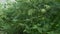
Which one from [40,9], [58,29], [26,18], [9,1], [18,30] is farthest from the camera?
[9,1]

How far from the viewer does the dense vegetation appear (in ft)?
5.70

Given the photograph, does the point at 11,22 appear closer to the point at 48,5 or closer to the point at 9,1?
the point at 9,1

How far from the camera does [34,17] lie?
1835mm

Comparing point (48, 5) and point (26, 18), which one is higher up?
point (48, 5)

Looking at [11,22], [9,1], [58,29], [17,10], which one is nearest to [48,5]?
[58,29]

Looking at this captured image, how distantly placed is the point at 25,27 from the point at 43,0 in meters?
0.37

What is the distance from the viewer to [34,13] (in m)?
1.85

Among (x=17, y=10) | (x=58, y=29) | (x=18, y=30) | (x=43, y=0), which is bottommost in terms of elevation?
(x=18, y=30)

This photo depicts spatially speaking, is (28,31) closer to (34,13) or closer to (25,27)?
(25,27)

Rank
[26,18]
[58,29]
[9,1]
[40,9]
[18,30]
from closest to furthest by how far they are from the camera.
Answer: [58,29] < [40,9] < [26,18] < [18,30] < [9,1]

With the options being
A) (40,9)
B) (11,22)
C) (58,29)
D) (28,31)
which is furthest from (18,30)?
(58,29)

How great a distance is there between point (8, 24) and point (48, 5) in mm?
667

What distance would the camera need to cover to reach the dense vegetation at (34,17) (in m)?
1.74

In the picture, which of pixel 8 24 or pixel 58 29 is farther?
pixel 8 24
